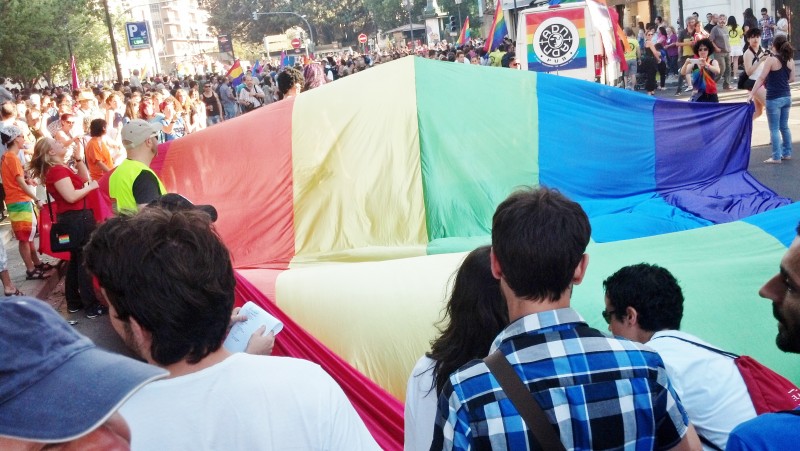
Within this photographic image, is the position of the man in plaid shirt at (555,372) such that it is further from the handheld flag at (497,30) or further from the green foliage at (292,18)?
the green foliage at (292,18)

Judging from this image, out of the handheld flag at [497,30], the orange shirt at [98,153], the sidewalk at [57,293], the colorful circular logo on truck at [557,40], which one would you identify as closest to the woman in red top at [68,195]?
the sidewalk at [57,293]

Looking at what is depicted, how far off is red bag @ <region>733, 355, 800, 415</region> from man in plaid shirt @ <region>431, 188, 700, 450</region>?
2.16 ft

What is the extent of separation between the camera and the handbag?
20.7 feet

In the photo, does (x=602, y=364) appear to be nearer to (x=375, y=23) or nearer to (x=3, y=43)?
(x=3, y=43)

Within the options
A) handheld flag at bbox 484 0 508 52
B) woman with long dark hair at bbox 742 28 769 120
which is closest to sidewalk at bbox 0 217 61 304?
woman with long dark hair at bbox 742 28 769 120

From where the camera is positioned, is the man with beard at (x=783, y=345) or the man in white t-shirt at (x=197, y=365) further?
the man in white t-shirt at (x=197, y=365)

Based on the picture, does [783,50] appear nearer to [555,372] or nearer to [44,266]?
[44,266]

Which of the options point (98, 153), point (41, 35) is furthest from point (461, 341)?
point (41, 35)

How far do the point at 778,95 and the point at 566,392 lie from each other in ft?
30.4

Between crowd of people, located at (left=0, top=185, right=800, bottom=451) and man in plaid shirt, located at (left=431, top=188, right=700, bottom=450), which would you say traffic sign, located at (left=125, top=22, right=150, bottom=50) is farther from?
man in plaid shirt, located at (left=431, top=188, right=700, bottom=450)

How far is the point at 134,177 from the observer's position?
4.85m

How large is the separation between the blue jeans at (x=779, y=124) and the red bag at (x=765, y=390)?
7.99m

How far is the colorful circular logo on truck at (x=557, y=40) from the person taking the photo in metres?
15.0

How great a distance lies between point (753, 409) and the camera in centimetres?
258
